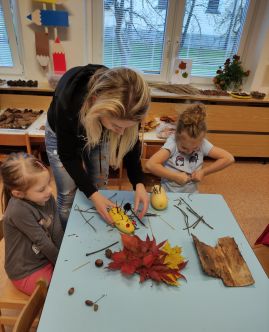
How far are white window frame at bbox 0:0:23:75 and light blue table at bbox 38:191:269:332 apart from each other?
2.55 m

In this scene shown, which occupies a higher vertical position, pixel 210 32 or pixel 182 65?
pixel 210 32

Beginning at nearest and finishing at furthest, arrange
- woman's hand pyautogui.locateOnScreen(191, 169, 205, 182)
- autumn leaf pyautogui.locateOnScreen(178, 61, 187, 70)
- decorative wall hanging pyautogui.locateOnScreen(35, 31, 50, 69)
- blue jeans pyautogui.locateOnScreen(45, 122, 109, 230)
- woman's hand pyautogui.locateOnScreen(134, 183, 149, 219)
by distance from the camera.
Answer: woman's hand pyautogui.locateOnScreen(134, 183, 149, 219), blue jeans pyautogui.locateOnScreen(45, 122, 109, 230), woman's hand pyautogui.locateOnScreen(191, 169, 205, 182), decorative wall hanging pyautogui.locateOnScreen(35, 31, 50, 69), autumn leaf pyautogui.locateOnScreen(178, 61, 187, 70)

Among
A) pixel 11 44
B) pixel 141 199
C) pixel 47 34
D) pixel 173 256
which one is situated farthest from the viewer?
pixel 11 44

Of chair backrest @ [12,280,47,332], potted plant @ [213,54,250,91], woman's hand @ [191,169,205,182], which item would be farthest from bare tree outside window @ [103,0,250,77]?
chair backrest @ [12,280,47,332]

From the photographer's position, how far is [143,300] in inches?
29.3

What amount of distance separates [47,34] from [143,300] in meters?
2.56

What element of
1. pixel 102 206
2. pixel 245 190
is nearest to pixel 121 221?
pixel 102 206

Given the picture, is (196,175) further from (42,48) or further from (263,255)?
(42,48)

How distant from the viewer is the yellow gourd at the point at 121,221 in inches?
37.9

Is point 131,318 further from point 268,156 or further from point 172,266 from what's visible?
point 268,156

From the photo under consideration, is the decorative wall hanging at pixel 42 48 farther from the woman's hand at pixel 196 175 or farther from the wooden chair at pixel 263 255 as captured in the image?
the wooden chair at pixel 263 255

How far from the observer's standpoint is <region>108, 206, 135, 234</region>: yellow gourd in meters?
0.96

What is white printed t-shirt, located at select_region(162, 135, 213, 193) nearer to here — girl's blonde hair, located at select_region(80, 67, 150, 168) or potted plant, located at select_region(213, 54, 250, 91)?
girl's blonde hair, located at select_region(80, 67, 150, 168)

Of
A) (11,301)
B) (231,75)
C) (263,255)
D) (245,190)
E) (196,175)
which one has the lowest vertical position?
(245,190)
